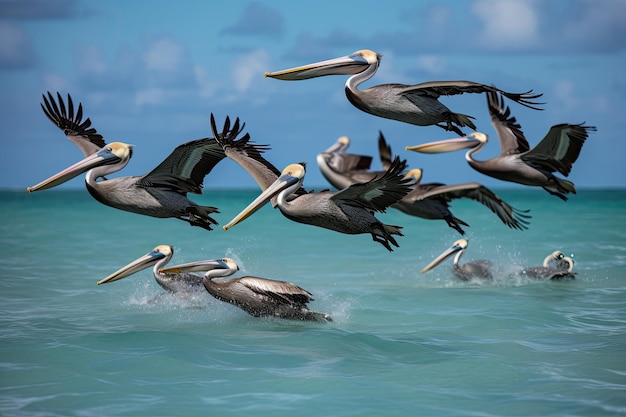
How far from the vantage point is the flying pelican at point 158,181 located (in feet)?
23.8

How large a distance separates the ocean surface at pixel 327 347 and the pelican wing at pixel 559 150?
1.60 meters

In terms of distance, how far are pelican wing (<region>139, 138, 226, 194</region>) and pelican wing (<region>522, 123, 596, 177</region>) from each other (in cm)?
365

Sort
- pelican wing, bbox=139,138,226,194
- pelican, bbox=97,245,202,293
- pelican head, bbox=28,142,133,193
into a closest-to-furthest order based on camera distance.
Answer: pelican wing, bbox=139,138,226,194 < pelican head, bbox=28,142,133,193 < pelican, bbox=97,245,202,293

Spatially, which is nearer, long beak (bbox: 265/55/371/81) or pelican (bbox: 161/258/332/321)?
long beak (bbox: 265/55/371/81)

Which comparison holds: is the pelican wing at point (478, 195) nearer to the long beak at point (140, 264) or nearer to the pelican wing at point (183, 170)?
the long beak at point (140, 264)

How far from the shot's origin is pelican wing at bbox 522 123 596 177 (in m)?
9.67

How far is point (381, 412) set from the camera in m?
6.43

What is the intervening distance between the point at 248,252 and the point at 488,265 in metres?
7.07

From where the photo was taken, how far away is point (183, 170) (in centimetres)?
748

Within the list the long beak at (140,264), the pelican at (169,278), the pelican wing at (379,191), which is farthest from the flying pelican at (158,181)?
the pelican at (169,278)

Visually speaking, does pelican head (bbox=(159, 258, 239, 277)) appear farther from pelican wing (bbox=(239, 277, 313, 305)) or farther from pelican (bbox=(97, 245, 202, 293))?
pelican (bbox=(97, 245, 202, 293))

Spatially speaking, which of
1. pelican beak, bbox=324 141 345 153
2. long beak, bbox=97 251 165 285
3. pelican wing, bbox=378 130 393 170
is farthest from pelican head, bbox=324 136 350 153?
long beak, bbox=97 251 165 285

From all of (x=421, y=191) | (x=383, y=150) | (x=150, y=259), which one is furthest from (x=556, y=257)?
(x=150, y=259)

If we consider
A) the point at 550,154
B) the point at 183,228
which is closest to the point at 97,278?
the point at 550,154
